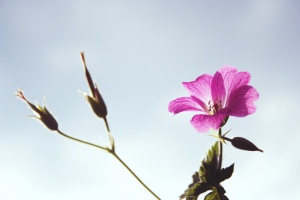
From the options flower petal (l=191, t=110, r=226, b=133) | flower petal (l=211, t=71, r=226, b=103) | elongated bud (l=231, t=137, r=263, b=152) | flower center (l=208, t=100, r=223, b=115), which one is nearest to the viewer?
elongated bud (l=231, t=137, r=263, b=152)

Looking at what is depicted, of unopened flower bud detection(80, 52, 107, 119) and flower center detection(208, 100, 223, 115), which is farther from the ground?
flower center detection(208, 100, 223, 115)

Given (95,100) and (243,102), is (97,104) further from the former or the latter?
(243,102)

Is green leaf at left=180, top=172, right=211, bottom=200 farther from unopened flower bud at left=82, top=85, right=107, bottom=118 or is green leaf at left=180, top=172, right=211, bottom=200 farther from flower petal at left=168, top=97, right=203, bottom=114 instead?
unopened flower bud at left=82, top=85, right=107, bottom=118

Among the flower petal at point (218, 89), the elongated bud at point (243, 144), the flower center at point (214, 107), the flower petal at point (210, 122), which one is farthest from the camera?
the flower center at point (214, 107)

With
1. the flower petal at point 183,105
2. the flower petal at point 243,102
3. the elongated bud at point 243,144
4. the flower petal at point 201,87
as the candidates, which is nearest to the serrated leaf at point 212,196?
the elongated bud at point 243,144

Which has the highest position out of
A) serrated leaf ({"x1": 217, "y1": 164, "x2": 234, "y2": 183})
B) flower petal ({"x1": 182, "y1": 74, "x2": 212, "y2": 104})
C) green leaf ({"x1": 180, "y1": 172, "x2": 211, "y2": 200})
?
flower petal ({"x1": 182, "y1": 74, "x2": 212, "y2": 104})

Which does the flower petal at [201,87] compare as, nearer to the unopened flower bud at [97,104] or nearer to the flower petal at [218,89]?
the flower petal at [218,89]

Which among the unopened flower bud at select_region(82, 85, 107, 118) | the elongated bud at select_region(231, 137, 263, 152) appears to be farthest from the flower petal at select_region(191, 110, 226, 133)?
the unopened flower bud at select_region(82, 85, 107, 118)

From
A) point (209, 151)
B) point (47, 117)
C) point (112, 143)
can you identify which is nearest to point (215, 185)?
point (209, 151)
